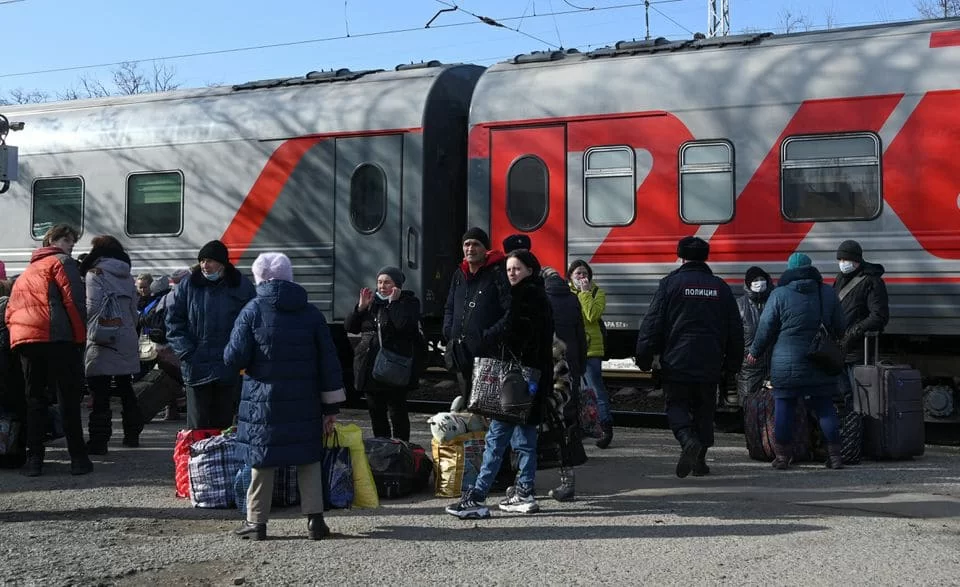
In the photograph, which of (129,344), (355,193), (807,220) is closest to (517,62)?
(355,193)

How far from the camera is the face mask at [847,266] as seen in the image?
31.0 feet

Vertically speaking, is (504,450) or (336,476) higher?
(504,450)

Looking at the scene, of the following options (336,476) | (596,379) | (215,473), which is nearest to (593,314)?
(596,379)

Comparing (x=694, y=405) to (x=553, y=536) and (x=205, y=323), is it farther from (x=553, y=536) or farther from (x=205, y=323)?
(x=205, y=323)

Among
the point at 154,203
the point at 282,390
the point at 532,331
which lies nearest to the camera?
the point at 282,390

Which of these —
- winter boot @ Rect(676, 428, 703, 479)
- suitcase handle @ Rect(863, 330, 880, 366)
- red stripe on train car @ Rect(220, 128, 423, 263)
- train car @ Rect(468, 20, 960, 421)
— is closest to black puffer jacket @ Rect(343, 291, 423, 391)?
winter boot @ Rect(676, 428, 703, 479)

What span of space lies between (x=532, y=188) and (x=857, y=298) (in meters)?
3.42

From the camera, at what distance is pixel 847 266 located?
31.1 feet

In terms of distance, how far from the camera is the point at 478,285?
723cm

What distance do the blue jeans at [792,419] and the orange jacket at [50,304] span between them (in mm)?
5217

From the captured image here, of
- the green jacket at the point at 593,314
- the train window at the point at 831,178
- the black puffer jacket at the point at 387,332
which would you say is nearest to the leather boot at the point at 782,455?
the green jacket at the point at 593,314

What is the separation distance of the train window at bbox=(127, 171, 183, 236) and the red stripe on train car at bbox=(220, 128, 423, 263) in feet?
2.60

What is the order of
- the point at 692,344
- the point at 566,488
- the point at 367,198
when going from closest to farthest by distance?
the point at 566,488
the point at 692,344
the point at 367,198

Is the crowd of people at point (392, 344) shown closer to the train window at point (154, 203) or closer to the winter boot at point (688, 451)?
the winter boot at point (688, 451)
